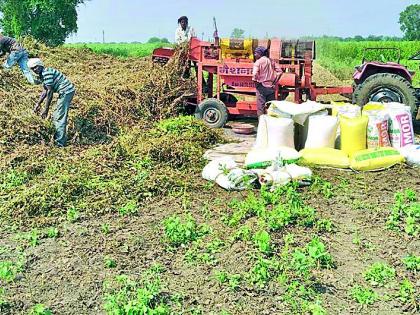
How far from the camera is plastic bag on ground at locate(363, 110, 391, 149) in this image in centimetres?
729

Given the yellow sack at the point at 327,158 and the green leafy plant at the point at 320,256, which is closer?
the green leafy plant at the point at 320,256

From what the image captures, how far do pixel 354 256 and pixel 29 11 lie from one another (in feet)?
122

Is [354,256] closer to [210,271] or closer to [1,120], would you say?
[210,271]

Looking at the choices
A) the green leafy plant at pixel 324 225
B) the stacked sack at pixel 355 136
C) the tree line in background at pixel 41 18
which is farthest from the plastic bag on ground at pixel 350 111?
the tree line in background at pixel 41 18

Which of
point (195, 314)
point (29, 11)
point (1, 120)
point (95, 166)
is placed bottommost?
point (195, 314)

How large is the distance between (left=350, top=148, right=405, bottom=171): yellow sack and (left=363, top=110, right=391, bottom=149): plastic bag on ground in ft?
0.95

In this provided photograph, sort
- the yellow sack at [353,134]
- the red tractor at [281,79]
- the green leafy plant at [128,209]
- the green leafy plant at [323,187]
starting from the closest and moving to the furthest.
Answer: the green leafy plant at [128,209], the green leafy plant at [323,187], the yellow sack at [353,134], the red tractor at [281,79]

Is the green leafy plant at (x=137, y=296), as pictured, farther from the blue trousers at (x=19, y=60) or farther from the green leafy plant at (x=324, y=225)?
the blue trousers at (x=19, y=60)

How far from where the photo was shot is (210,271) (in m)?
4.44

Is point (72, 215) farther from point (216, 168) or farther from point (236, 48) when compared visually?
point (236, 48)

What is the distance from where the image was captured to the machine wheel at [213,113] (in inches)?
385

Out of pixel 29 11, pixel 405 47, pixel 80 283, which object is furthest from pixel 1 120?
pixel 405 47

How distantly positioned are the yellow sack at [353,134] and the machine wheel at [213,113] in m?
2.90

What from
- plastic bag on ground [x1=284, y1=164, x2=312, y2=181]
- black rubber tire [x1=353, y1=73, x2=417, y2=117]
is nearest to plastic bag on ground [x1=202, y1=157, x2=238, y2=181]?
plastic bag on ground [x1=284, y1=164, x2=312, y2=181]
